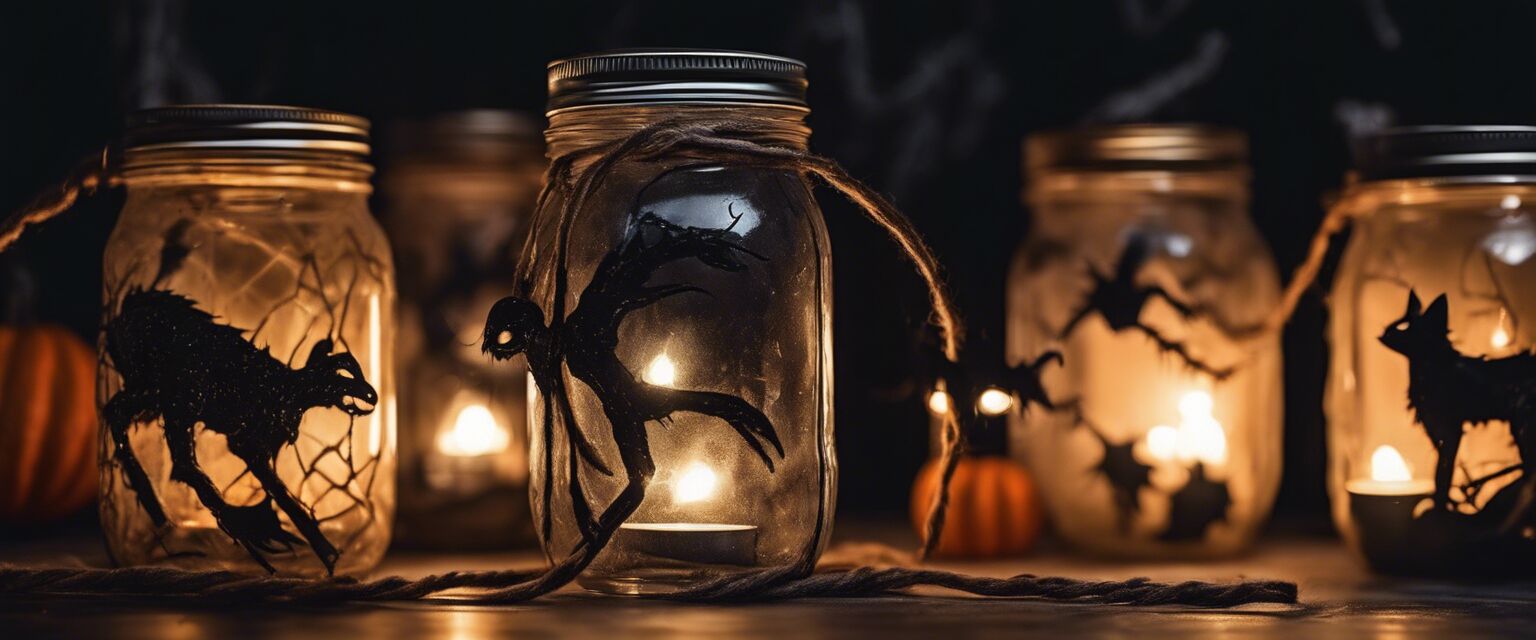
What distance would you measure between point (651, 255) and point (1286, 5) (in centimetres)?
73

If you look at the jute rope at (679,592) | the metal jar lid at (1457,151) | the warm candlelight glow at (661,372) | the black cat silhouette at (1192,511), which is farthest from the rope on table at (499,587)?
the metal jar lid at (1457,151)

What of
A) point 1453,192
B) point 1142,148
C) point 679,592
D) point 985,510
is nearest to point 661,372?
point 679,592

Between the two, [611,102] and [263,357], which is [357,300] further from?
[611,102]

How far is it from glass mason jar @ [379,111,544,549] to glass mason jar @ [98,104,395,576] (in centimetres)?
12

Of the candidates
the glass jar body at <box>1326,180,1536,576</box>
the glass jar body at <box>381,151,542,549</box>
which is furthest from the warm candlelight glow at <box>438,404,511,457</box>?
the glass jar body at <box>1326,180,1536,576</box>

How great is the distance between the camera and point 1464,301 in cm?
116

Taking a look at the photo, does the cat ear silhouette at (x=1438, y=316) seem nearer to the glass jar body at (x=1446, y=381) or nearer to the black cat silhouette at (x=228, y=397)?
the glass jar body at (x=1446, y=381)

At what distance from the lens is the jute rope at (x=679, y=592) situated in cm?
101

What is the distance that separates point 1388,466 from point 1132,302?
0.22 m

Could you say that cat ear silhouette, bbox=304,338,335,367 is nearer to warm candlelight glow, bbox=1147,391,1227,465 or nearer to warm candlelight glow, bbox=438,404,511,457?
warm candlelight glow, bbox=438,404,511,457

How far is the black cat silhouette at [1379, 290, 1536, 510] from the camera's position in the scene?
1141 mm

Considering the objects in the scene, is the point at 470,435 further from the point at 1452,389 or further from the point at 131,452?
the point at 1452,389

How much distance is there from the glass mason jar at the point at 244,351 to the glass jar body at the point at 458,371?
0.39 ft

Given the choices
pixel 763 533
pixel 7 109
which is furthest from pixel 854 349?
pixel 7 109
